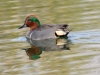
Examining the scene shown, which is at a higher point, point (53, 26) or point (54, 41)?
point (53, 26)

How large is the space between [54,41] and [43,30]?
21.9 inches

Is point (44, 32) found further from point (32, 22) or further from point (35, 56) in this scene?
point (35, 56)

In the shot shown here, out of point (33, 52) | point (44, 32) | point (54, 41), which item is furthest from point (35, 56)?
point (44, 32)

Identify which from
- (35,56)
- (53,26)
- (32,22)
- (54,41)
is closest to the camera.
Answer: (35,56)

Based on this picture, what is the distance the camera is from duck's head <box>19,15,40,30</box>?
13.5 metres

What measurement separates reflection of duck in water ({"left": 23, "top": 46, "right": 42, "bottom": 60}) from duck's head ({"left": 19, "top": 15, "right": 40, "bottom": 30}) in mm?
1556

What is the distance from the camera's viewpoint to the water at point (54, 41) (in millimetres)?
9690

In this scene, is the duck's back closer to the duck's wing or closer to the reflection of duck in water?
the duck's wing

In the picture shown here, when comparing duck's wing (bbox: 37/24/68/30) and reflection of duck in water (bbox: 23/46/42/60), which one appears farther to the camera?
duck's wing (bbox: 37/24/68/30)

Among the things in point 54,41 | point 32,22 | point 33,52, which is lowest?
point 54,41

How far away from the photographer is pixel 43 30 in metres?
13.1

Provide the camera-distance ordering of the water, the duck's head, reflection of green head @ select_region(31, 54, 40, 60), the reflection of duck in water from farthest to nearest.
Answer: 1. the duck's head
2. the reflection of duck in water
3. reflection of green head @ select_region(31, 54, 40, 60)
4. the water

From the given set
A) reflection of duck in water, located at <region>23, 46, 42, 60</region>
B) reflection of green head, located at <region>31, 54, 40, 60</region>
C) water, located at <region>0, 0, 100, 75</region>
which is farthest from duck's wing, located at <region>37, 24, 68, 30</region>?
reflection of green head, located at <region>31, 54, 40, 60</region>

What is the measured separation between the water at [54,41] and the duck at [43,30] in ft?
0.68
